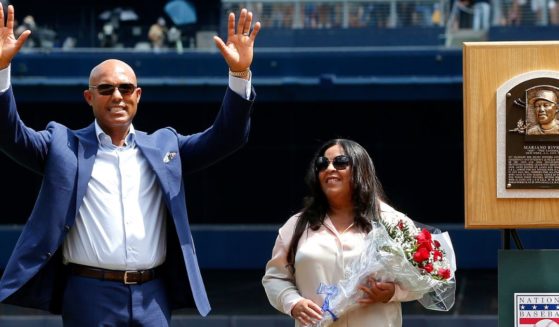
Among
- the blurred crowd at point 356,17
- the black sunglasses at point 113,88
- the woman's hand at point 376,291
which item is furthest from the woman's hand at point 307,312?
the blurred crowd at point 356,17

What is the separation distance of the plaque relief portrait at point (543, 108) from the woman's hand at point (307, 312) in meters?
1.30

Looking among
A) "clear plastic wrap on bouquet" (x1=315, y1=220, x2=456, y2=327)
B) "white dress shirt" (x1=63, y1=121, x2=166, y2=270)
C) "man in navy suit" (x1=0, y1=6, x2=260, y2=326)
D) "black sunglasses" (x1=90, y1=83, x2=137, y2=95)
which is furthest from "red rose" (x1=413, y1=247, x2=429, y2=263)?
"black sunglasses" (x1=90, y1=83, x2=137, y2=95)

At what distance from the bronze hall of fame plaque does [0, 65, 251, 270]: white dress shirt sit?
1262 millimetres

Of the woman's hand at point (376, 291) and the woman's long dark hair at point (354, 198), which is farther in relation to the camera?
the woman's long dark hair at point (354, 198)

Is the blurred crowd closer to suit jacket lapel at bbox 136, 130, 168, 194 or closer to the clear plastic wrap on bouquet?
suit jacket lapel at bbox 136, 130, 168, 194

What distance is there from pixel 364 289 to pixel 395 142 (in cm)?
1817

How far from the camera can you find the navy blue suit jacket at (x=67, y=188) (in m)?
5.26

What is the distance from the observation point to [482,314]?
15.2m

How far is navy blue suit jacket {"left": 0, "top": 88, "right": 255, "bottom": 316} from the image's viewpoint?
5262mm

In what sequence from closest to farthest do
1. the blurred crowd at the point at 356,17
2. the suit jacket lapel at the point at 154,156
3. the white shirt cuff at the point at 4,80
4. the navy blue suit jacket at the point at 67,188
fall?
the white shirt cuff at the point at 4,80 < the navy blue suit jacket at the point at 67,188 < the suit jacket lapel at the point at 154,156 < the blurred crowd at the point at 356,17

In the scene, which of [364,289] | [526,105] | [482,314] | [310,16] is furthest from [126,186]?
[310,16]

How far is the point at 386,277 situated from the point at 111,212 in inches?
50.5

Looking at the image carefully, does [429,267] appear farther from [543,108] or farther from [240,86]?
[240,86]

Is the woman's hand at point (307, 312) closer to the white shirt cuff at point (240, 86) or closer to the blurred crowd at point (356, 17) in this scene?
the white shirt cuff at point (240, 86)
